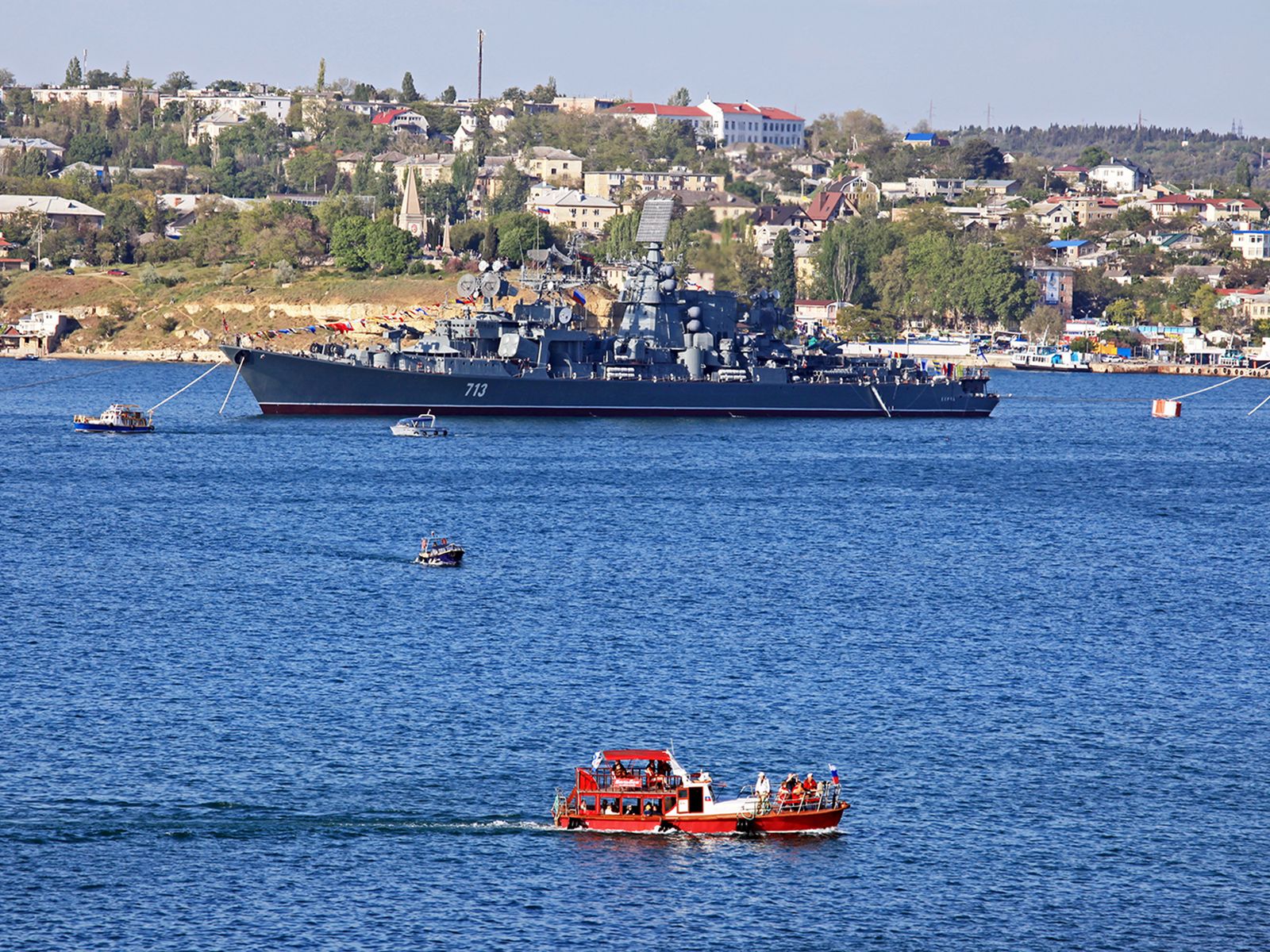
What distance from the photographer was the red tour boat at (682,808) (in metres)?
33.6

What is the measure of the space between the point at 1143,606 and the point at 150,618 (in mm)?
29289

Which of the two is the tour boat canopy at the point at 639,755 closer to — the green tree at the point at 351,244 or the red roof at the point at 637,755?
the red roof at the point at 637,755

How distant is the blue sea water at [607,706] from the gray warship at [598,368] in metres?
24.1

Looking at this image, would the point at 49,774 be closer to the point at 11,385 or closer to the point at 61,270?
the point at 11,385

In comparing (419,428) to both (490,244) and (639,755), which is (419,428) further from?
(490,244)

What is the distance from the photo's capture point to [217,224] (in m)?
194

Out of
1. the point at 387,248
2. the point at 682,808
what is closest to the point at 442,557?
the point at 682,808

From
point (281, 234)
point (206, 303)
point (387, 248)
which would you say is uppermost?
point (281, 234)

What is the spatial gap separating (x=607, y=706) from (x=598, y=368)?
2685 inches

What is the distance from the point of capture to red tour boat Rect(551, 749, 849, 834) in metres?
Result: 33.6

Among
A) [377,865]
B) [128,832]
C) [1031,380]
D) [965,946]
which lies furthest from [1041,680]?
[1031,380]

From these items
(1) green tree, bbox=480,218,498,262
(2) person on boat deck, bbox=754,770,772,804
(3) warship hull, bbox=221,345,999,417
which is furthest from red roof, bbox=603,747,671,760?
(1) green tree, bbox=480,218,498,262

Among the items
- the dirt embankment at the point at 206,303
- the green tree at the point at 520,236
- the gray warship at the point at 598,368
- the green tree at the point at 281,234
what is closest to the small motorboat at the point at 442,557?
the gray warship at the point at 598,368

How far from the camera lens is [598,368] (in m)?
109
